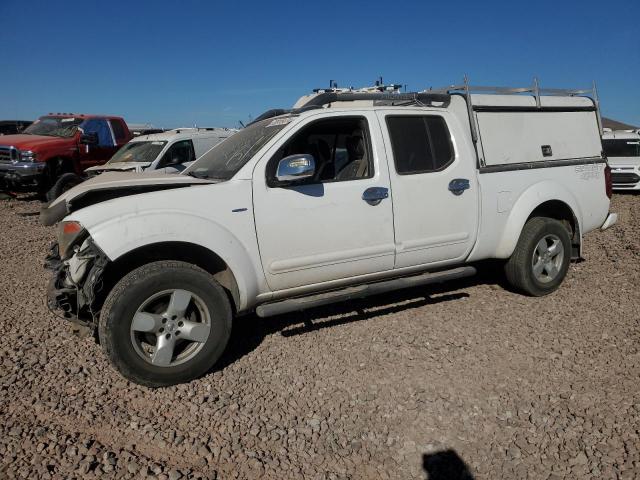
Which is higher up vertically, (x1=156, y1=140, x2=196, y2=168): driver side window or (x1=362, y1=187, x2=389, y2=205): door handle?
(x1=156, y1=140, x2=196, y2=168): driver side window

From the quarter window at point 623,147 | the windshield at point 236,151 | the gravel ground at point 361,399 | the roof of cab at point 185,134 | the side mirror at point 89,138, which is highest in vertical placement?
the side mirror at point 89,138

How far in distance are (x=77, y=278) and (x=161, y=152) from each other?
737 cm

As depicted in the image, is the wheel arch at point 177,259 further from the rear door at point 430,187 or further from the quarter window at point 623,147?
the quarter window at point 623,147

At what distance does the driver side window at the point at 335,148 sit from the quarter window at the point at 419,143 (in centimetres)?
25

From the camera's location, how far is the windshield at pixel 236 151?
12.6 ft

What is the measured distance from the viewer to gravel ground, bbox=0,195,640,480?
267 centimetres

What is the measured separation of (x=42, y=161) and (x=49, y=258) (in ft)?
28.9

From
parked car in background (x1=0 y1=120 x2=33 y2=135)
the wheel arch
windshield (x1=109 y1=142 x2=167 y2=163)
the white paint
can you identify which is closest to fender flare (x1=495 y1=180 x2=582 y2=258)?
the white paint

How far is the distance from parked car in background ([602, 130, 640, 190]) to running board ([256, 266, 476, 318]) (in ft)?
34.3

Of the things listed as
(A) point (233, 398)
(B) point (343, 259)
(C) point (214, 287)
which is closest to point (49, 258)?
(C) point (214, 287)

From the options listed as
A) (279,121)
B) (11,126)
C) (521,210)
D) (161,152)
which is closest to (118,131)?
(161,152)

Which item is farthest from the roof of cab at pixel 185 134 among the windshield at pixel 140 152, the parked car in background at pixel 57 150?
the parked car in background at pixel 57 150

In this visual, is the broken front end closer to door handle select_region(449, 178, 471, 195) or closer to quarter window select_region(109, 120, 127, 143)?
door handle select_region(449, 178, 471, 195)

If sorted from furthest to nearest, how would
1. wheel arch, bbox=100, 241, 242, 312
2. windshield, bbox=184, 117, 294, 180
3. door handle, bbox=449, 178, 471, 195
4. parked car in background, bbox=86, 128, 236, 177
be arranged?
parked car in background, bbox=86, 128, 236, 177 < door handle, bbox=449, 178, 471, 195 < windshield, bbox=184, 117, 294, 180 < wheel arch, bbox=100, 241, 242, 312
